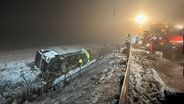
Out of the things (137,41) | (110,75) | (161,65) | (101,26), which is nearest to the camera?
(110,75)

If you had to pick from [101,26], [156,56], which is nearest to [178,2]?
[101,26]

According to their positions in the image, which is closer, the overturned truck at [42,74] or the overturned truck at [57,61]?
the overturned truck at [42,74]

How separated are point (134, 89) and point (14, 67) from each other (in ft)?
37.4

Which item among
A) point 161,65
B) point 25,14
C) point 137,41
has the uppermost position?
point 25,14

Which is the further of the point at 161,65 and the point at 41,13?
the point at 41,13

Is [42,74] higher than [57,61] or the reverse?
the reverse

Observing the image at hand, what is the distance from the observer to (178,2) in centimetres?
4366

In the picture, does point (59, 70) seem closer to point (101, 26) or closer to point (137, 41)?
point (137, 41)

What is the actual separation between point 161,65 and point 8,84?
9488mm

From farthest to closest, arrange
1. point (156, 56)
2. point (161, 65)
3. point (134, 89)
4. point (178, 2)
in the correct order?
point (178, 2)
point (156, 56)
point (161, 65)
point (134, 89)

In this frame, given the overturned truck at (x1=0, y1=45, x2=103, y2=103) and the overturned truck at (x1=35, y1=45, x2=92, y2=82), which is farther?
the overturned truck at (x1=35, y1=45, x2=92, y2=82)

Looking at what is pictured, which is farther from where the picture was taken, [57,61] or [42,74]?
[57,61]

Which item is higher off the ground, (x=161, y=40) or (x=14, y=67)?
(x=161, y=40)

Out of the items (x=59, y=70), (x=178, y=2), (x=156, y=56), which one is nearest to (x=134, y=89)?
(x=59, y=70)
